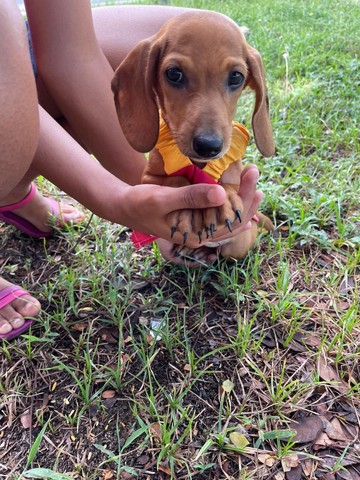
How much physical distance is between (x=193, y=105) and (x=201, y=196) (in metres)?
0.31

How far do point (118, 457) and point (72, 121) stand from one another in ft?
4.63

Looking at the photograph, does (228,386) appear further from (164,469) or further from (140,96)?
(140,96)

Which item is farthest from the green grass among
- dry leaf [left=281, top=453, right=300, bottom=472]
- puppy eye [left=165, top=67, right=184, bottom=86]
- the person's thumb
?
puppy eye [left=165, top=67, right=184, bottom=86]

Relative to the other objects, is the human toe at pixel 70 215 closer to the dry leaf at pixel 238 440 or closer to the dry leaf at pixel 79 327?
the dry leaf at pixel 79 327

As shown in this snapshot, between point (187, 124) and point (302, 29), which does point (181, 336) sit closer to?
point (187, 124)

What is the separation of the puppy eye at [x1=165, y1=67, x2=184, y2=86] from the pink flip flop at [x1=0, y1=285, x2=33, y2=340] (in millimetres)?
965

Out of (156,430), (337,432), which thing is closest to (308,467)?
(337,432)

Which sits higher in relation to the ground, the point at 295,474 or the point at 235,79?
the point at 235,79

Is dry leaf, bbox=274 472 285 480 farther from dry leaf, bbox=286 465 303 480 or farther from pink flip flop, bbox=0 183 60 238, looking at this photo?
pink flip flop, bbox=0 183 60 238

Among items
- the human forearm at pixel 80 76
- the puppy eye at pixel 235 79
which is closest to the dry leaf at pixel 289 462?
the puppy eye at pixel 235 79

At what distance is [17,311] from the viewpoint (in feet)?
5.19

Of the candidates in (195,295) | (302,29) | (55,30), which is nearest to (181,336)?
(195,295)

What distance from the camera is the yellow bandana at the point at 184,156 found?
1.42 meters

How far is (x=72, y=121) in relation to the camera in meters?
1.93
